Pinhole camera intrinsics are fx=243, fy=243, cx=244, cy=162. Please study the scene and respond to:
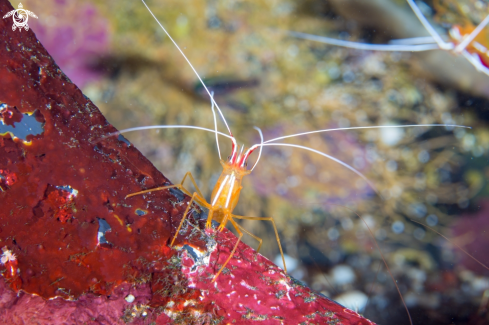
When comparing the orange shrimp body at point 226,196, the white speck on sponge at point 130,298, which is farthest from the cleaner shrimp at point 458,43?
the white speck on sponge at point 130,298

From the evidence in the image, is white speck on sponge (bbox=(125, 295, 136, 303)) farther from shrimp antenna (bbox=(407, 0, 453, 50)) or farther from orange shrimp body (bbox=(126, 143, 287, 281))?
shrimp antenna (bbox=(407, 0, 453, 50))

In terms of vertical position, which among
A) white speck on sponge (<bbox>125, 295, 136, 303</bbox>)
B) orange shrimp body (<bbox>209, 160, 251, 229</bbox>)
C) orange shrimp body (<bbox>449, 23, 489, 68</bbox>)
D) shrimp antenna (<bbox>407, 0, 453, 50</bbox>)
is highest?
shrimp antenna (<bbox>407, 0, 453, 50</bbox>)

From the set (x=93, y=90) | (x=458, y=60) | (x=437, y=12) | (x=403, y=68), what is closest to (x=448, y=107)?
(x=458, y=60)

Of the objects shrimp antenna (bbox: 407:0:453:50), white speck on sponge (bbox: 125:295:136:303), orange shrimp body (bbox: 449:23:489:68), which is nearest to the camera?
white speck on sponge (bbox: 125:295:136:303)

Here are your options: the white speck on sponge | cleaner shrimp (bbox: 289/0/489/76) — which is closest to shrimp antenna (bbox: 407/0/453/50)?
cleaner shrimp (bbox: 289/0/489/76)

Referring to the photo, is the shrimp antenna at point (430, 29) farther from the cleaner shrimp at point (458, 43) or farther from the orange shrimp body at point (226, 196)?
the orange shrimp body at point (226, 196)

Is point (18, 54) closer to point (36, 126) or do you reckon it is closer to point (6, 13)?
point (6, 13)
